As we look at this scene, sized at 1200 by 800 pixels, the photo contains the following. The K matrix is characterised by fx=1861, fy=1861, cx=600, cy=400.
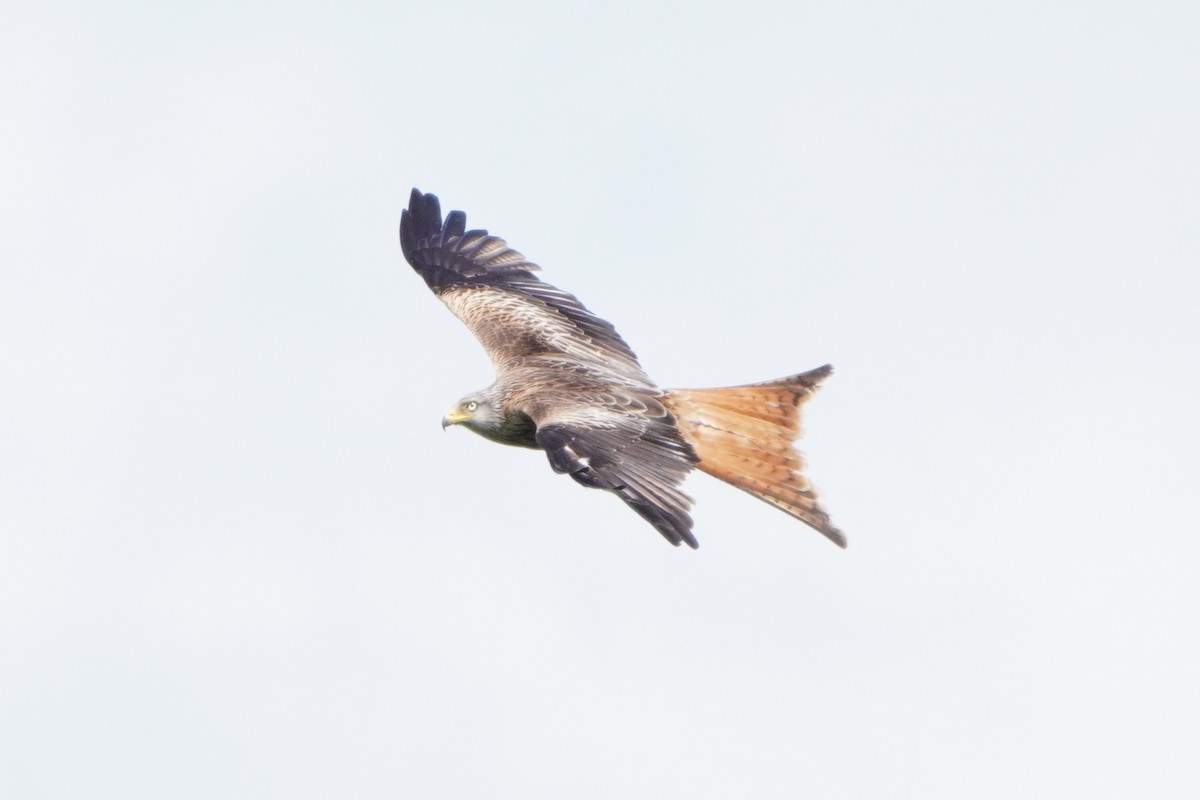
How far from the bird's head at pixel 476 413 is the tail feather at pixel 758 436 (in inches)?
52.2

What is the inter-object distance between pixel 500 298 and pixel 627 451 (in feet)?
14.8

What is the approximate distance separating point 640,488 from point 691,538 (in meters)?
0.88

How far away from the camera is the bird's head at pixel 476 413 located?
14086 millimetres

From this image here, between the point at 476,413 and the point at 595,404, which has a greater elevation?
the point at 476,413

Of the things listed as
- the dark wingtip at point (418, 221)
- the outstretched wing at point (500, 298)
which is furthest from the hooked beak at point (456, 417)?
the dark wingtip at point (418, 221)

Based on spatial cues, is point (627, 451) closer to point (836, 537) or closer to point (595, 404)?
point (595, 404)

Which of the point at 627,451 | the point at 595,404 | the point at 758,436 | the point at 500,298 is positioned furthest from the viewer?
the point at 500,298

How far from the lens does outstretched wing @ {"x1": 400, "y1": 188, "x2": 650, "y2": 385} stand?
50.9ft

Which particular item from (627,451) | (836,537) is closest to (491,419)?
(627,451)

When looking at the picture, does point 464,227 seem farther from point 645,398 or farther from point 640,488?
point 640,488

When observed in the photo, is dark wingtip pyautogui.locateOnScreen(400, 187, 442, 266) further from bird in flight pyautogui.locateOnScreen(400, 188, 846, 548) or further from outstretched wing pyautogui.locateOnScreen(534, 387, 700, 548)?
outstretched wing pyautogui.locateOnScreen(534, 387, 700, 548)

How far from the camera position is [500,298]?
16.7 m

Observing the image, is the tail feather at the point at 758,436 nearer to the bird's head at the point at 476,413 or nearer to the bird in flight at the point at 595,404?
the bird in flight at the point at 595,404

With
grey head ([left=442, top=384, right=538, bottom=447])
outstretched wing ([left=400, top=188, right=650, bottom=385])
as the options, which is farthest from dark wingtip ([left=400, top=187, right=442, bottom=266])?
grey head ([left=442, top=384, right=538, bottom=447])
